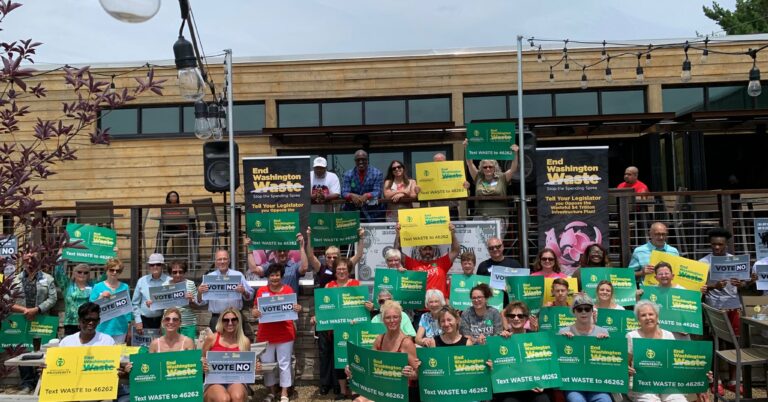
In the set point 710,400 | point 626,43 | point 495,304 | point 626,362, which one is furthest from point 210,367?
point 626,43

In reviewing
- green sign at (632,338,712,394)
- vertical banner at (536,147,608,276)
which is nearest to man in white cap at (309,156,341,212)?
vertical banner at (536,147,608,276)

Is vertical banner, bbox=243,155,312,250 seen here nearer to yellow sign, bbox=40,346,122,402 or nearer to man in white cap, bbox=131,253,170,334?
man in white cap, bbox=131,253,170,334

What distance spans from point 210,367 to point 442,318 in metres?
2.12

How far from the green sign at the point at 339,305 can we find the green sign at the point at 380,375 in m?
1.79

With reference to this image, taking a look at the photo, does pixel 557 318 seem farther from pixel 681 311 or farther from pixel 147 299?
pixel 147 299

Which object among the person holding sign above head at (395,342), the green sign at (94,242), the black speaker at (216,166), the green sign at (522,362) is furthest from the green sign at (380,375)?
the black speaker at (216,166)

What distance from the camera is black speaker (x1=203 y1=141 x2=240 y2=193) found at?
1042cm

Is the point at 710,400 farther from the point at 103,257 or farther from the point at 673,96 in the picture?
the point at 673,96

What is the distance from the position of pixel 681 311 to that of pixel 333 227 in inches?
154

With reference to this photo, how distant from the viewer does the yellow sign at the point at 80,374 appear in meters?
6.11

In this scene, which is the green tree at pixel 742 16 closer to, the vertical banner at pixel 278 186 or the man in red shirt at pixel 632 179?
the man in red shirt at pixel 632 179

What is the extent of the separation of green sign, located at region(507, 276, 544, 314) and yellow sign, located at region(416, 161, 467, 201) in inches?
58.6

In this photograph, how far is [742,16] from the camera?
33.2 meters

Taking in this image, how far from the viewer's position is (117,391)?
6348 mm
